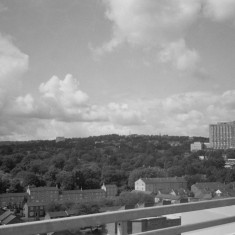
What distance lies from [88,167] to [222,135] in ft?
241

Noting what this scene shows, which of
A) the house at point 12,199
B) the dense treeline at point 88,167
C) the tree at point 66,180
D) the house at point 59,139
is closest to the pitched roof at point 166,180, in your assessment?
the dense treeline at point 88,167

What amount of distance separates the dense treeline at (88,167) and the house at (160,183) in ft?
6.26

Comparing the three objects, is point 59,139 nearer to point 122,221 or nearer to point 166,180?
point 166,180

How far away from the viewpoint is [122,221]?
249cm

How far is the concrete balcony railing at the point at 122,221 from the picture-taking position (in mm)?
1993

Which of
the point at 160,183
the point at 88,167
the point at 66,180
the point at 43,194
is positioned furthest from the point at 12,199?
the point at 160,183

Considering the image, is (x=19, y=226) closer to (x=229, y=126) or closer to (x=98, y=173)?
(x=98, y=173)

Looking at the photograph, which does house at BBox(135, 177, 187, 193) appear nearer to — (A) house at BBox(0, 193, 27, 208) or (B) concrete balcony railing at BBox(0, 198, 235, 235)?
(A) house at BBox(0, 193, 27, 208)

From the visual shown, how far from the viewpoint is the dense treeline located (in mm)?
63375

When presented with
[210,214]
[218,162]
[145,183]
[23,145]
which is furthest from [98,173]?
[210,214]

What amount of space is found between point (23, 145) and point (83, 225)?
3797 inches

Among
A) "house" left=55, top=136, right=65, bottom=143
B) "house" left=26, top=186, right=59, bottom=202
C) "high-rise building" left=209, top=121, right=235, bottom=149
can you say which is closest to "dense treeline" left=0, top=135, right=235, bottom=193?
"house" left=26, top=186, right=59, bottom=202

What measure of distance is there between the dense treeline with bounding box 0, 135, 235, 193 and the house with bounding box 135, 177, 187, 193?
191cm

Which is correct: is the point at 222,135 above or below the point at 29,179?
above
